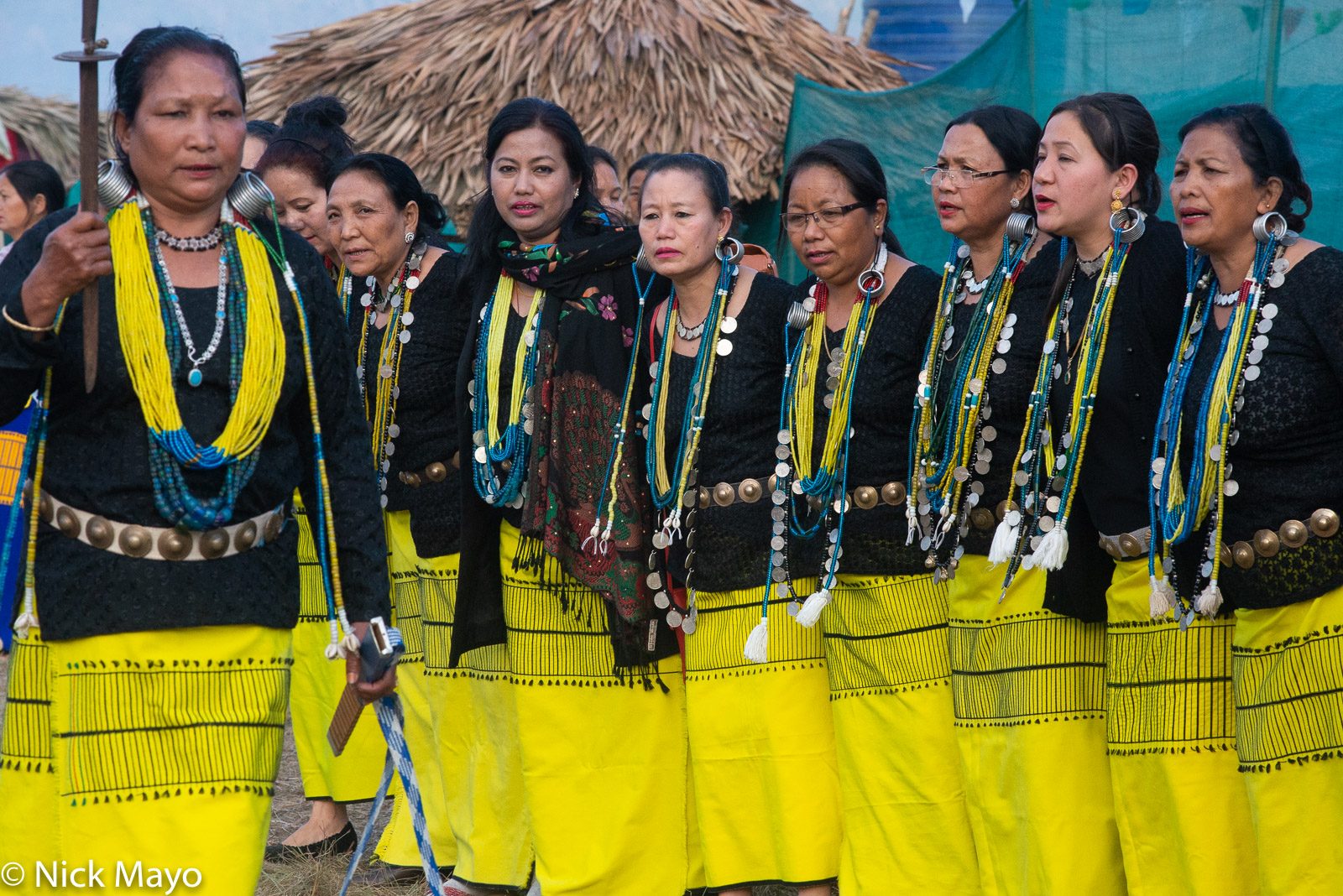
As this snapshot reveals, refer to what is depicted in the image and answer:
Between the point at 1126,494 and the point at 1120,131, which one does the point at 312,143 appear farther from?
the point at 1126,494

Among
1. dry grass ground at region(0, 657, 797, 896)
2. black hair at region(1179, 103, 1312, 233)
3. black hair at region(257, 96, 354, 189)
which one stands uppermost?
black hair at region(257, 96, 354, 189)

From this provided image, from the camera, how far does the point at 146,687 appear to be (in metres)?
2.65

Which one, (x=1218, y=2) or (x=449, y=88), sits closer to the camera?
(x=1218, y=2)

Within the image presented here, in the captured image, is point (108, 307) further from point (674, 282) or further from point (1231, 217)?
A: point (1231, 217)

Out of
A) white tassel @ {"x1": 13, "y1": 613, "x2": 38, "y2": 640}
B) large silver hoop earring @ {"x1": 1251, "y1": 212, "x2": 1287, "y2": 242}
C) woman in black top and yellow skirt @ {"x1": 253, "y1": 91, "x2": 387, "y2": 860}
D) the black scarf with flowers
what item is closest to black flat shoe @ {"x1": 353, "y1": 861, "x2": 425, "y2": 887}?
woman in black top and yellow skirt @ {"x1": 253, "y1": 91, "x2": 387, "y2": 860}

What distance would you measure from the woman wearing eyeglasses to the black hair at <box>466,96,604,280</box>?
75cm

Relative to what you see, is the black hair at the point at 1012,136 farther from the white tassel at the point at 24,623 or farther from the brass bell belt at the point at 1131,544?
the white tassel at the point at 24,623

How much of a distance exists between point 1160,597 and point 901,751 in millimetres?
945

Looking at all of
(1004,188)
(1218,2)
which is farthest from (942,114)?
(1004,188)

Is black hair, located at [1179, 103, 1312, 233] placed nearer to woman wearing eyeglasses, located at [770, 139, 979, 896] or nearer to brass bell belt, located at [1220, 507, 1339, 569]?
brass bell belt, located at [1220, 507, 1339, 569]

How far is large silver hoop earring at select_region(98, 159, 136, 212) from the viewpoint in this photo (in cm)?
268

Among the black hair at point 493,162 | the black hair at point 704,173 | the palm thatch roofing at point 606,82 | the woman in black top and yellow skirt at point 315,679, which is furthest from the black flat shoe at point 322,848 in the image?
the palm thatch roofing at point 606,82

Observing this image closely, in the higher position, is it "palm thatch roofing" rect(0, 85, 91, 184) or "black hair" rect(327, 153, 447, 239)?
"palm thatch roofing" rect(0, 85, 91, 184)

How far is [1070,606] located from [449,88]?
620cm
